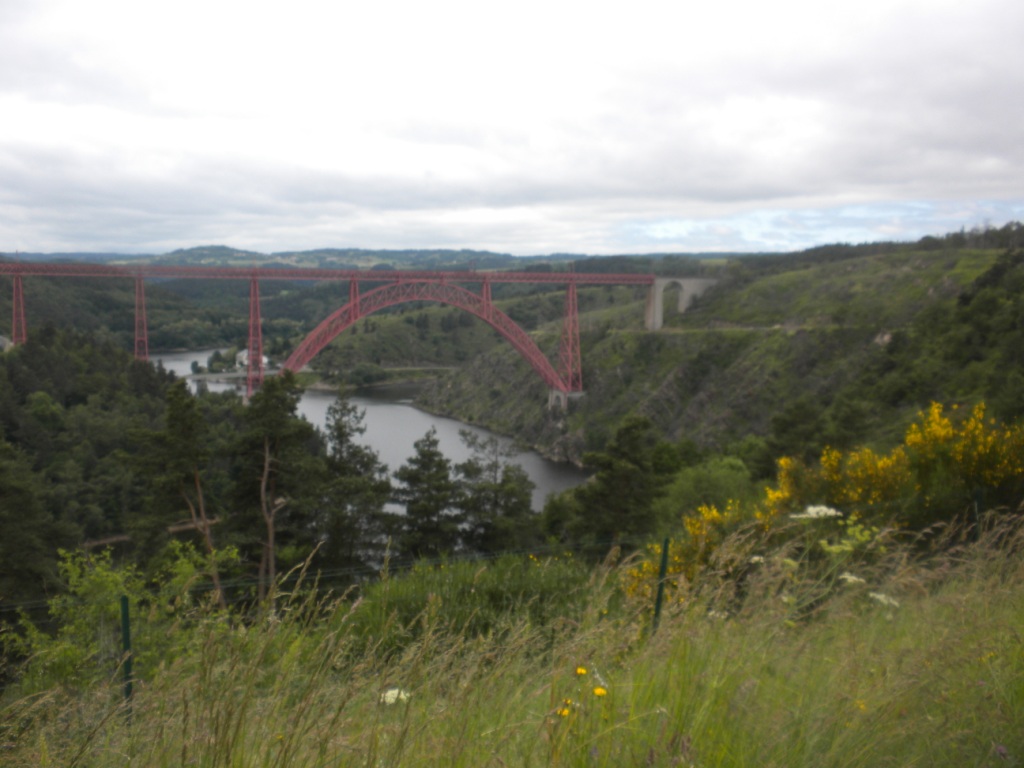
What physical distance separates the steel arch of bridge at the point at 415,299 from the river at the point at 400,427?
92.9 inches

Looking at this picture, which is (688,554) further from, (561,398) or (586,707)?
(561,398)

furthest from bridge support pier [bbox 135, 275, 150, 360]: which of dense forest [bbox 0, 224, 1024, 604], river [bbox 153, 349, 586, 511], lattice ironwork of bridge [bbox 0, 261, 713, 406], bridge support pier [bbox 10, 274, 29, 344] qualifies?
river [bbox 153, 349, 586, 511]

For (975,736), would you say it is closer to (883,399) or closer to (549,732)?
(549,732)

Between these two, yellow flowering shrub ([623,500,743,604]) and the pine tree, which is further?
the pine tree

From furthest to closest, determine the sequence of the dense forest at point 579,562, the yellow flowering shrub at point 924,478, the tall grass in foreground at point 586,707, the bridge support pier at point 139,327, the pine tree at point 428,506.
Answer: the bridge support pier at point 139,327 → the pine tree at point 428,506 → the yellow flowering shrub at point 924,478 → the dense forest at point 579,562 → the tall grass in foreground at point 586,707

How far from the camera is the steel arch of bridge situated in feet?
→ 73.6

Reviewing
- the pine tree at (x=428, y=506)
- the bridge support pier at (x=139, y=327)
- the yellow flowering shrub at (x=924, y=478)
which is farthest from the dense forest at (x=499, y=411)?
the yellow flowering shrub at (x=924, y=478)

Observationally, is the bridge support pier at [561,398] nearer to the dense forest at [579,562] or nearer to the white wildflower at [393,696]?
the dense forest at [579,562]

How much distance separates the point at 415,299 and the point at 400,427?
10696 millimetres

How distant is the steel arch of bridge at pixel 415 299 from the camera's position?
22438 millimetres

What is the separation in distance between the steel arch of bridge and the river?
2359 mm

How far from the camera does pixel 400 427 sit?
32.6 metres

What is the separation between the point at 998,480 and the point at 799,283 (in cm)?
3254

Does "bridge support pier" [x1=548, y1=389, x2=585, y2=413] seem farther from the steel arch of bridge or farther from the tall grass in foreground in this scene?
the tall grass in foreground
